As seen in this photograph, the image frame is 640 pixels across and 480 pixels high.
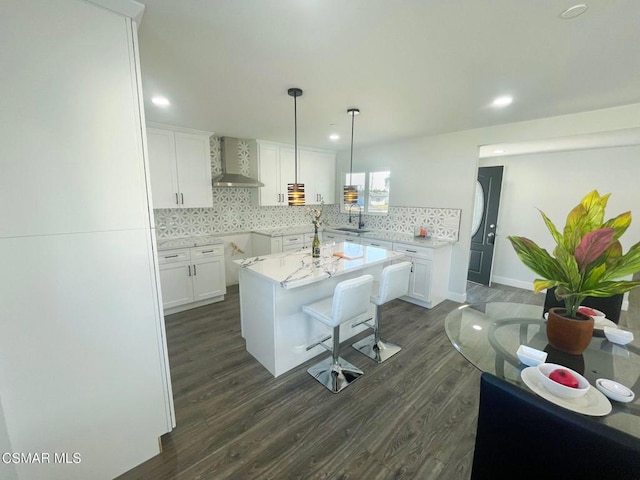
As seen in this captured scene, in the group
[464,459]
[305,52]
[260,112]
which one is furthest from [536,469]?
[260,112]

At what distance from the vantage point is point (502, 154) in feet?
15.4

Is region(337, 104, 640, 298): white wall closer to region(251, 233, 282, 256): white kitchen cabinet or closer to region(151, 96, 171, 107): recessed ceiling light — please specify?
region(251, 233, 282, 256): white kitchen cabinet

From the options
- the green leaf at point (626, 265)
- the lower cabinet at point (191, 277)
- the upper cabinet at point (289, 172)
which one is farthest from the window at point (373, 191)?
the green leaf at point (626, 265)

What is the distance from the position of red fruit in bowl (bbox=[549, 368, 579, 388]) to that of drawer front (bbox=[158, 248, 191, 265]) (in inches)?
152

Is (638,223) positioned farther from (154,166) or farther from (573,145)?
(154,166)

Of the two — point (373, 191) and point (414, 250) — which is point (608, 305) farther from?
point (373, 191)

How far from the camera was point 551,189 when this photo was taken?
172 inches

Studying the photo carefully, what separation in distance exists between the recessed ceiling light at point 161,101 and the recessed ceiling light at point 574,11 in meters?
3.07

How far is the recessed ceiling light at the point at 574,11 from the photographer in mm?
1277

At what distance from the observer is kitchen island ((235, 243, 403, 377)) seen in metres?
2.26

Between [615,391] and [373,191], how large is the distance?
4310mm

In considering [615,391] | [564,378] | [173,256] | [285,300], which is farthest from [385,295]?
[173,256]

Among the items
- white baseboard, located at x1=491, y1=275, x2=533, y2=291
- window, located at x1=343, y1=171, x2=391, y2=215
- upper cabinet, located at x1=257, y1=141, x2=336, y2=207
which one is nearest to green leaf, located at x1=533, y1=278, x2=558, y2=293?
window, located at x1=343, y1=171, x2=391, y2=215

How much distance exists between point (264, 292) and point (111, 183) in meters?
1.39
